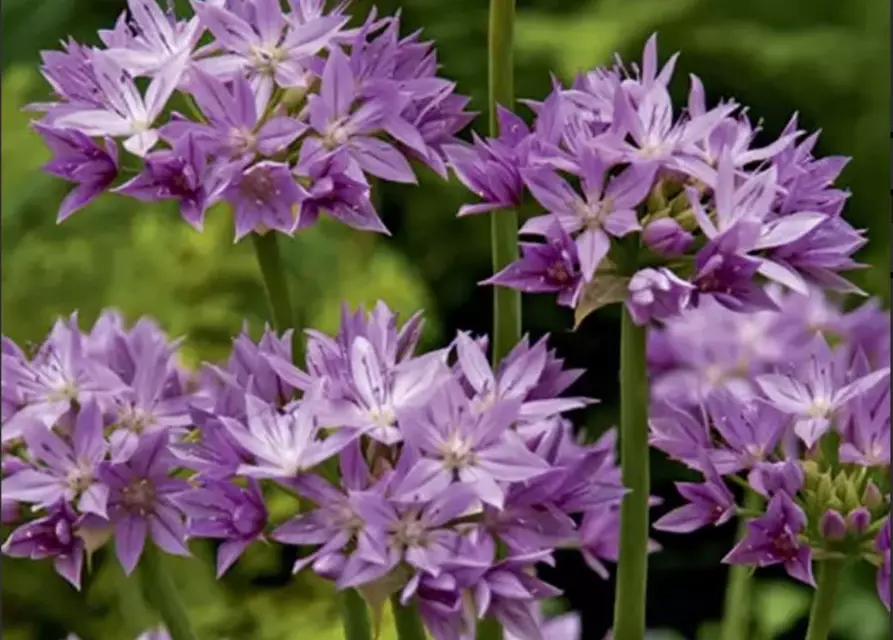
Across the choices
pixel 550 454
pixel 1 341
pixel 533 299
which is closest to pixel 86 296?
pixel 533 299

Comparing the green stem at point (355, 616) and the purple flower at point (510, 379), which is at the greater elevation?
the purple flower at point (510, 379)

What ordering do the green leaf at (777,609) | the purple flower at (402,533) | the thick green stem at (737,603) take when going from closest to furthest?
the purple flower at (402,533) → the thick green stem at (737,603) → the green leaf at (777,609)

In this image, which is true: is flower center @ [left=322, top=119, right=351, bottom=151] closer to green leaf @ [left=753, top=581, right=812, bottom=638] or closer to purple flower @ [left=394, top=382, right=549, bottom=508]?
purple flower @ [left=394, top=382, right=549, bottom=508]

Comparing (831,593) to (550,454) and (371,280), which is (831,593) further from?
(371,280)

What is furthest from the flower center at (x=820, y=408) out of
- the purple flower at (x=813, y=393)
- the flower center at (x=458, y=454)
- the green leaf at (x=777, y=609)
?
the green leaf at (x=777, y=609)

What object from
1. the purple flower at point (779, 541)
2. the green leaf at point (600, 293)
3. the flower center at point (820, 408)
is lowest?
Result: the purple flower at point (779, 541)

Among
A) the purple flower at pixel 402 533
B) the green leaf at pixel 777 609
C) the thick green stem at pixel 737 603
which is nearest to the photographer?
the purple flower at pixel 402 533

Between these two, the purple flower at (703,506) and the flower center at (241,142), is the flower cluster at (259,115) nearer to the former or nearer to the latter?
the flower center at (241,142)
